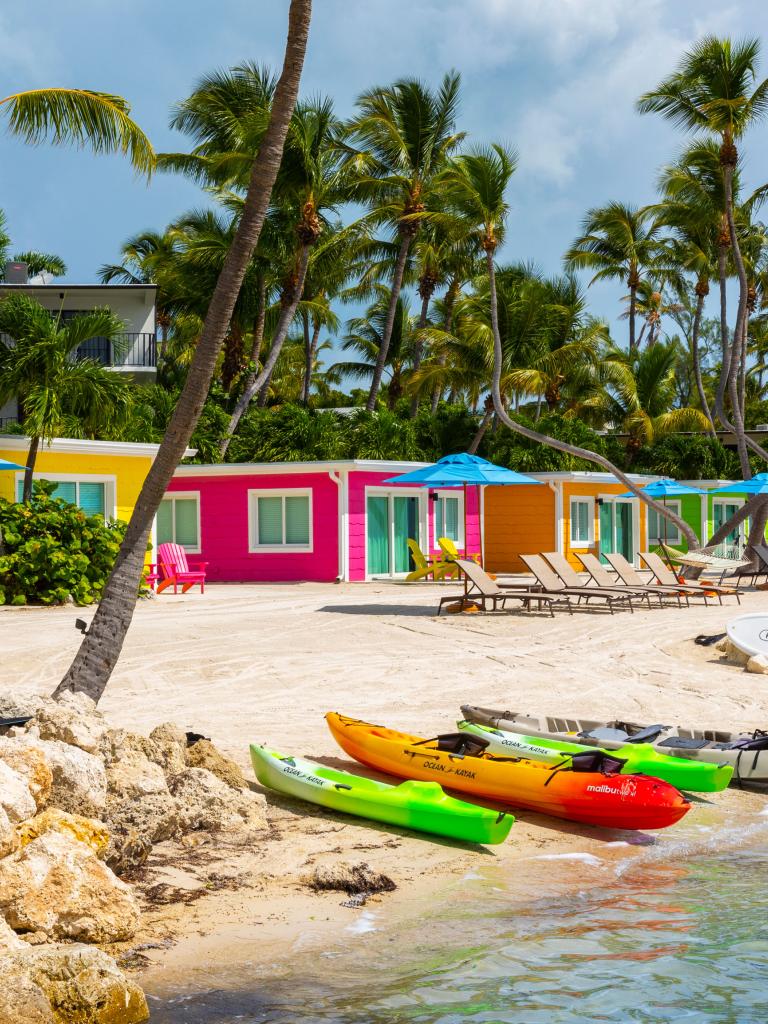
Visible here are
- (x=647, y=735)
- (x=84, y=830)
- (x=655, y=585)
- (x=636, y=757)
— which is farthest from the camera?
(x=655, y=585)

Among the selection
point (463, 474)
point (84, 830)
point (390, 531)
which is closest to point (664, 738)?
point (84, 830)

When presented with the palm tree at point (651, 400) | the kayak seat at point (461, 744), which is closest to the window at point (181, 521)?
the palm tree at point (651, 400)

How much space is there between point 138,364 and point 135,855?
33495 mm

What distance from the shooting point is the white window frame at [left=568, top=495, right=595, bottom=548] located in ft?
94.6

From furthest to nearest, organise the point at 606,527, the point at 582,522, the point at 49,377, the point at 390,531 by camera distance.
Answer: the point at 606,527 < the point at 582,522 < the point at 390,531 < the point at 49,377

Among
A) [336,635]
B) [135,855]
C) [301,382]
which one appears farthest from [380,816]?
[301,382]

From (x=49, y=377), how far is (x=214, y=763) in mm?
12671

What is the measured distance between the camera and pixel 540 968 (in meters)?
5.00

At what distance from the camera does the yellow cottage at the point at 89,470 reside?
19.8 metres

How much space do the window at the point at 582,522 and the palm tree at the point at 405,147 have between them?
9090mm

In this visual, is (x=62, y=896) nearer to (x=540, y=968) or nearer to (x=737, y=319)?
(x=540, y=968)

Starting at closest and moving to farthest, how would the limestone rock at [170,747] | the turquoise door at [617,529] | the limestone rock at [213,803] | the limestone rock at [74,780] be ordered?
the limestone rock at [74,780]
the limestone rock at [213,803]
the limestone rock at [170,747]
the turquoise door at [617,529]

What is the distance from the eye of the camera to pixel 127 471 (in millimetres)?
21344

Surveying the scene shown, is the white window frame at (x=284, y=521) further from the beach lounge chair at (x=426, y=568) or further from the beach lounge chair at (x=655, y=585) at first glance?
the beach lounge chair at (x=655, y=585)
